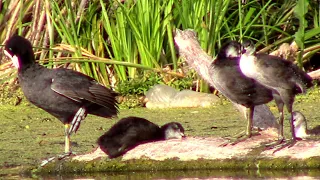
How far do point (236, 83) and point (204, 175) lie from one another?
77 cm

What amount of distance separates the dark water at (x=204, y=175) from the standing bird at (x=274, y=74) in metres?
0.51

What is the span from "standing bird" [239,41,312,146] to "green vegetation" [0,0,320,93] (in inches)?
129

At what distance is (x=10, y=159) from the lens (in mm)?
7609

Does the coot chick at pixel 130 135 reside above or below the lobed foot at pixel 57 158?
above

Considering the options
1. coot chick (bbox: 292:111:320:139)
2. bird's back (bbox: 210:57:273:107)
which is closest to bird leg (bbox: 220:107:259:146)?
bird's back (bbox: 210:57:273:107)

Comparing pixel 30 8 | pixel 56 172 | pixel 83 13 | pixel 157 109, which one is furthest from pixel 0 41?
pixel 56 172

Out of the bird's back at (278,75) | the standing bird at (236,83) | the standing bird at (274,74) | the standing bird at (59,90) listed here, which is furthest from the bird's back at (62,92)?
the bird's back at (278,75)

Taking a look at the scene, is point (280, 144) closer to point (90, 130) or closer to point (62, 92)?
point (62, 92)

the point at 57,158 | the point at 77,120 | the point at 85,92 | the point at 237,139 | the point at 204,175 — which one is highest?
the point at 85,92

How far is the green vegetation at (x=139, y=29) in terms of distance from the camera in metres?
10.2

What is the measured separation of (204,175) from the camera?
6707 millimetres

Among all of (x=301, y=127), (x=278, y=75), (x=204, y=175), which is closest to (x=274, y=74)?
(x=278, y=75)

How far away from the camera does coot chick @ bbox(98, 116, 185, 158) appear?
23.1 ft

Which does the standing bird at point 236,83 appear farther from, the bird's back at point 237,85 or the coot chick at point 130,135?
the coot chick at point 130,135
